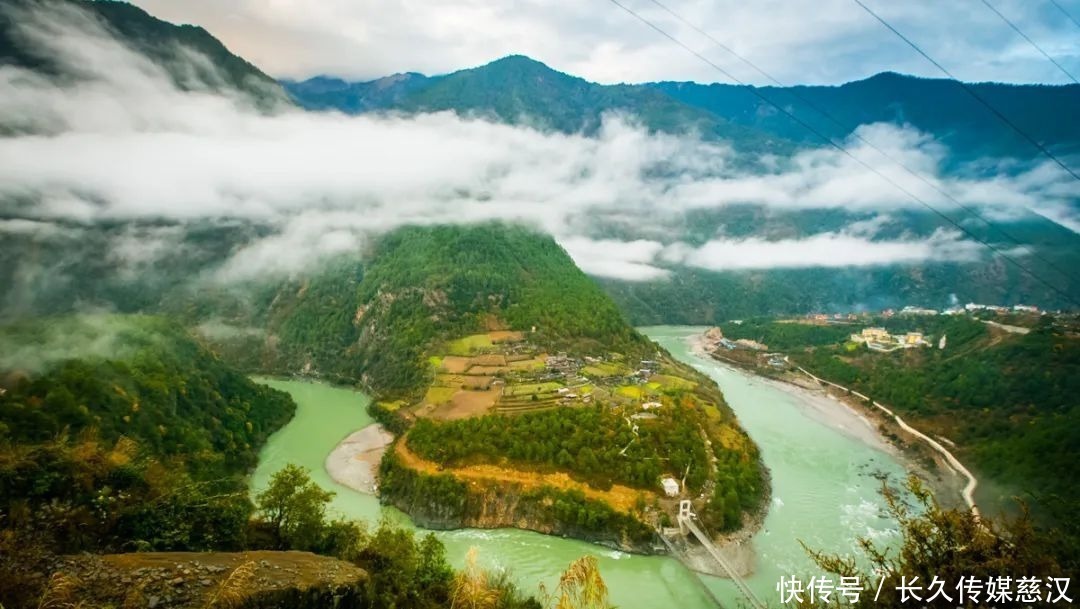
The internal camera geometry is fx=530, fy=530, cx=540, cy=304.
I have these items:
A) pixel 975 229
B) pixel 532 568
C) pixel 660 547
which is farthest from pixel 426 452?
pixel 975 229

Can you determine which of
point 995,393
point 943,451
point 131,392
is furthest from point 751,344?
point 131,392

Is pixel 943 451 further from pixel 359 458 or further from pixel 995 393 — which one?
pixel 359 458

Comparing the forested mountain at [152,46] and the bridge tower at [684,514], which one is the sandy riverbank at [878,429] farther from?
the forested mountain at [152,46]

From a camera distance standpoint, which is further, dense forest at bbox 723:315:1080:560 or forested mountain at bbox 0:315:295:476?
dense forest at bbox 723:315:1080:560

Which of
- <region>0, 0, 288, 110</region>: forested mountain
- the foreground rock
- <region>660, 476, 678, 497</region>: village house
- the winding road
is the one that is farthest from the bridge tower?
<region>0, 0, 288, 110</region>: forested mountain

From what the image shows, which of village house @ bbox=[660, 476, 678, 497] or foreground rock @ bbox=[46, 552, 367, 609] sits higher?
foreground rock @ bbox=[46, 552, 367, 609]

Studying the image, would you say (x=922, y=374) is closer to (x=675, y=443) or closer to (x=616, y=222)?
(x=675, y=443)

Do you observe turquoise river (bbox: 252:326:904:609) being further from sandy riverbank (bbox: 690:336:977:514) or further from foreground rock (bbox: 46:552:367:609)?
foreground rock (bbox: 46:552:367:609)
